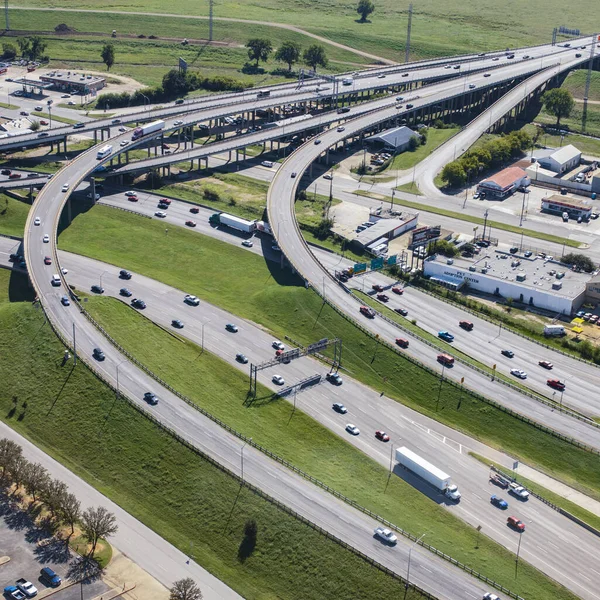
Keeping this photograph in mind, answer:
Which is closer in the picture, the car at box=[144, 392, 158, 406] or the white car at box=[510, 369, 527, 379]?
the car at box=[144, 392, 158, 406]

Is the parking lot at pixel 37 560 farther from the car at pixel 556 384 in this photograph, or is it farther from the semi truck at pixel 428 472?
the car at pixel 556 384

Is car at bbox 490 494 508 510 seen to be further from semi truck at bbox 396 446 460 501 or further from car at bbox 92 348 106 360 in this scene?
car at bbox 92 348 106 360

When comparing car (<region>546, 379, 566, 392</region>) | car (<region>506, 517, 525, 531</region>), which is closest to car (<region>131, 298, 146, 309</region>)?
car (<region>546, 379, 566, 392</region>)

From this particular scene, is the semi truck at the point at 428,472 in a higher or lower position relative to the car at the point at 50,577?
higher

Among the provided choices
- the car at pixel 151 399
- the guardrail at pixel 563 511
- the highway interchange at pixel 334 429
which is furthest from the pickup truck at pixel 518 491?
the car at pixel 151 399

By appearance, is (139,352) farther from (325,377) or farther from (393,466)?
(393,466)

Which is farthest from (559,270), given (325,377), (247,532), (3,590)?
(3,590)

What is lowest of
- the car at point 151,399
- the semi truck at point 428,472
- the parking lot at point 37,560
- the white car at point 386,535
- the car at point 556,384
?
the parking lot at point 37,560
